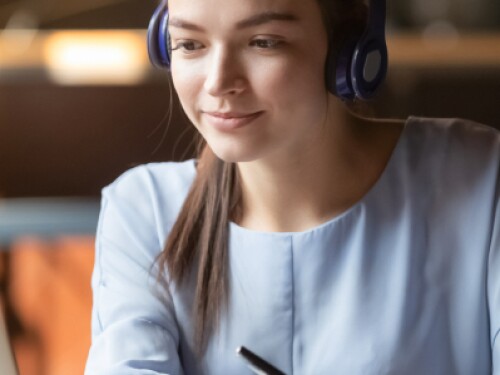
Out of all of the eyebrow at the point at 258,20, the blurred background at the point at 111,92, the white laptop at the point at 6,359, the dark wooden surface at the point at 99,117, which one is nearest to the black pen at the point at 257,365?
the white laptop at the point at 6,359

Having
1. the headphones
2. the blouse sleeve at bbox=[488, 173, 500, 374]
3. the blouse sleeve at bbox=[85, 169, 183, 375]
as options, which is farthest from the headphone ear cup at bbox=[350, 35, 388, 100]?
the blouse sleeve at bbox=[85, 169, 183, 375]

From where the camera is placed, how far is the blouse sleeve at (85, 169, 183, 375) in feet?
3.75

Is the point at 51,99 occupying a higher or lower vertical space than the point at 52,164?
higher

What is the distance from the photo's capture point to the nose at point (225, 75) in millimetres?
1029

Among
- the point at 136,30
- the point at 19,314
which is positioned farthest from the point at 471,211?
the point at 136,30

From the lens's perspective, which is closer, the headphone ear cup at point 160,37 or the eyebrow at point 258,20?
the eyebrow at point 258,20

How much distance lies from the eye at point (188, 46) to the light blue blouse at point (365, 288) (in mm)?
255

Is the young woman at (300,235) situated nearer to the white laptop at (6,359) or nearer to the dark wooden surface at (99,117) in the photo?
the white laptop at (6,359)

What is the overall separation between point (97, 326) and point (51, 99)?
6.89 feet

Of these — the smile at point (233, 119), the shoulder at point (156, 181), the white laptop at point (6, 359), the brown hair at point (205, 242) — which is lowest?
the white laptop at point (6, 359)

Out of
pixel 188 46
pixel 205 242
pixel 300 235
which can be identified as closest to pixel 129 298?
pixel 205 242

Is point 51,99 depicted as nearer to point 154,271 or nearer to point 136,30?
point 136,30

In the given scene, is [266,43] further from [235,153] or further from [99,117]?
[99,117]

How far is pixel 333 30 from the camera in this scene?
1087 mm
